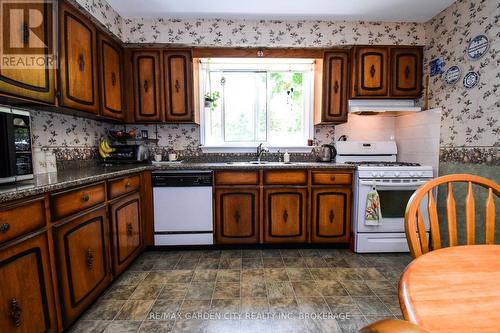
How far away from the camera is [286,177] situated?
247 cm

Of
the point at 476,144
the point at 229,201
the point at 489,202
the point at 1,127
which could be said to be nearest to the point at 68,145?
the point at 1,127

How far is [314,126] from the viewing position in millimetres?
3066

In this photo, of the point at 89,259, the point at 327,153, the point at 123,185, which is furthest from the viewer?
the point at 327,153

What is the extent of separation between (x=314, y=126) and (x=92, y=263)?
2.66 meters

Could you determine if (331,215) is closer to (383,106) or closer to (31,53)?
(383,106)

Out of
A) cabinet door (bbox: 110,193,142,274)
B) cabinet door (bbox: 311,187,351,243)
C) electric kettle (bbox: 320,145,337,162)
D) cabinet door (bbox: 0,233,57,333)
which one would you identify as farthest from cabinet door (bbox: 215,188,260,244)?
cabinet door (bbox: 0,233,57,333)

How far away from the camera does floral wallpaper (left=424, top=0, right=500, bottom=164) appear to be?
73.5 inches

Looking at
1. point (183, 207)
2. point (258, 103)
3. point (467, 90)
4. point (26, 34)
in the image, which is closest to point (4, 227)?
point (26, 34)

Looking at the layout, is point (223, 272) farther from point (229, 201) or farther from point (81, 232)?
point (81, 232)

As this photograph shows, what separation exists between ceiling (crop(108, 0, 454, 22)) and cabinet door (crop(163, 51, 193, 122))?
16.1 inches

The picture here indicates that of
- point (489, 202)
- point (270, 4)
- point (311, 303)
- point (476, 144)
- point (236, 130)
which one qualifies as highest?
point (270, 4)

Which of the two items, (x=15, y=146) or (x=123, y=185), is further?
(x=123, y=185)

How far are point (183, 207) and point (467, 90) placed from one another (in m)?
2.84

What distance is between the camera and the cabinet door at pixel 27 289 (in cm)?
102
